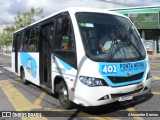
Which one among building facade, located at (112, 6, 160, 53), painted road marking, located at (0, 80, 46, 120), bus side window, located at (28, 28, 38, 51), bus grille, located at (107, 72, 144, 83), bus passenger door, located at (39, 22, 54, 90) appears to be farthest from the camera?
building facade, located at (112, 6, 160, 53)

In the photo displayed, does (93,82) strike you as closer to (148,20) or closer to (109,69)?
(109,69)

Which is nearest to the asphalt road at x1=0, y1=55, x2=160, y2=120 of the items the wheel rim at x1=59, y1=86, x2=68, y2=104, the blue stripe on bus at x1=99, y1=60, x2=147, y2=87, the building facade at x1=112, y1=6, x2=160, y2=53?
the wheel rim at x1=59, y1=86, x2=68, y2=104

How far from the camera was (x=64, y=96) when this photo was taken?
766cm

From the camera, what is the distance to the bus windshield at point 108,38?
6801 mm

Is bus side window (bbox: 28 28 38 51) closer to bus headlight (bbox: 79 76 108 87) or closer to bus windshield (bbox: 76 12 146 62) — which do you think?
bus windshield (bbox: 76 12 146 62)

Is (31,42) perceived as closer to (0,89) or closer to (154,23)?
(0,89)

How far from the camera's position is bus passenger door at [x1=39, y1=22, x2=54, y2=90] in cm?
880

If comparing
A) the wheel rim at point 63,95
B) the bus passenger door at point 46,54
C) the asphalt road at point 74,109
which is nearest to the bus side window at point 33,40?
the bus passenger door at point 46,54

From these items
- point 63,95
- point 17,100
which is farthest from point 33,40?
point 63,95

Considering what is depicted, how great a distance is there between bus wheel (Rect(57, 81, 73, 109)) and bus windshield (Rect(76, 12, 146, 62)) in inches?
54.7

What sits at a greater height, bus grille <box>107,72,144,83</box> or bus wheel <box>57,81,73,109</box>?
bus grille <box>107,72,144,83</box>

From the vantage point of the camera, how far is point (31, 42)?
11164 mm

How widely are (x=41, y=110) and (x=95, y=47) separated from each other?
228 cm

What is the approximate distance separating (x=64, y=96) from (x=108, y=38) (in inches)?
74.2
